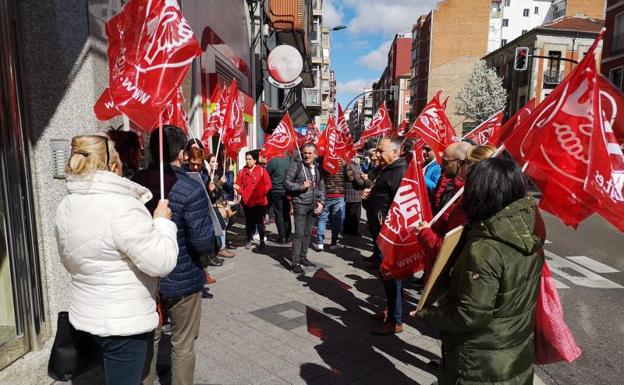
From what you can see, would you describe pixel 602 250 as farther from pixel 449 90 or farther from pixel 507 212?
pixel 449 90

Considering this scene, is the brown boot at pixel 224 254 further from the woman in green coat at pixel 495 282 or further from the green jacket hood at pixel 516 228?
the green jacket hood at pixel 516 228

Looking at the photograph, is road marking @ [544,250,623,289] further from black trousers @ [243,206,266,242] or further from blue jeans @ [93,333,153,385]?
blue jeans @ [93,333,153,385]

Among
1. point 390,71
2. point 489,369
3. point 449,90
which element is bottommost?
point 489,369

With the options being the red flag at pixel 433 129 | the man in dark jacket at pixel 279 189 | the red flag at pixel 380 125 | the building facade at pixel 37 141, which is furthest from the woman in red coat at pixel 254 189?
the building facade at pixel 37 141

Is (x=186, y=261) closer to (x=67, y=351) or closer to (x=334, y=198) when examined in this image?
(x=67, y=351)

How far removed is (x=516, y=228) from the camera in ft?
6.39

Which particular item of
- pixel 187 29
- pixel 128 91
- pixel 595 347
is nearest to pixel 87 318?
pixel 128 91

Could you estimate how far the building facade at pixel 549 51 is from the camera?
43.4 meters

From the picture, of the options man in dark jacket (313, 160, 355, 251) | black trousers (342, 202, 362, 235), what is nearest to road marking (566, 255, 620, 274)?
black trousers (342, 202, 362, 235)

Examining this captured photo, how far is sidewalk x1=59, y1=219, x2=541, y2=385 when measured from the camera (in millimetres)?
3541

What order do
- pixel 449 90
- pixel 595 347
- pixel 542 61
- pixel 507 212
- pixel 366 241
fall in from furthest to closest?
pixel 449 90 < pixel 542 61 < pixel 366 241 < pixel 595 347 < pixel 507 212

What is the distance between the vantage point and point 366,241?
29.6ft

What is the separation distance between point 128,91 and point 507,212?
2335mm

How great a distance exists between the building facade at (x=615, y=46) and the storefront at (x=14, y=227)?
36.5 meters
